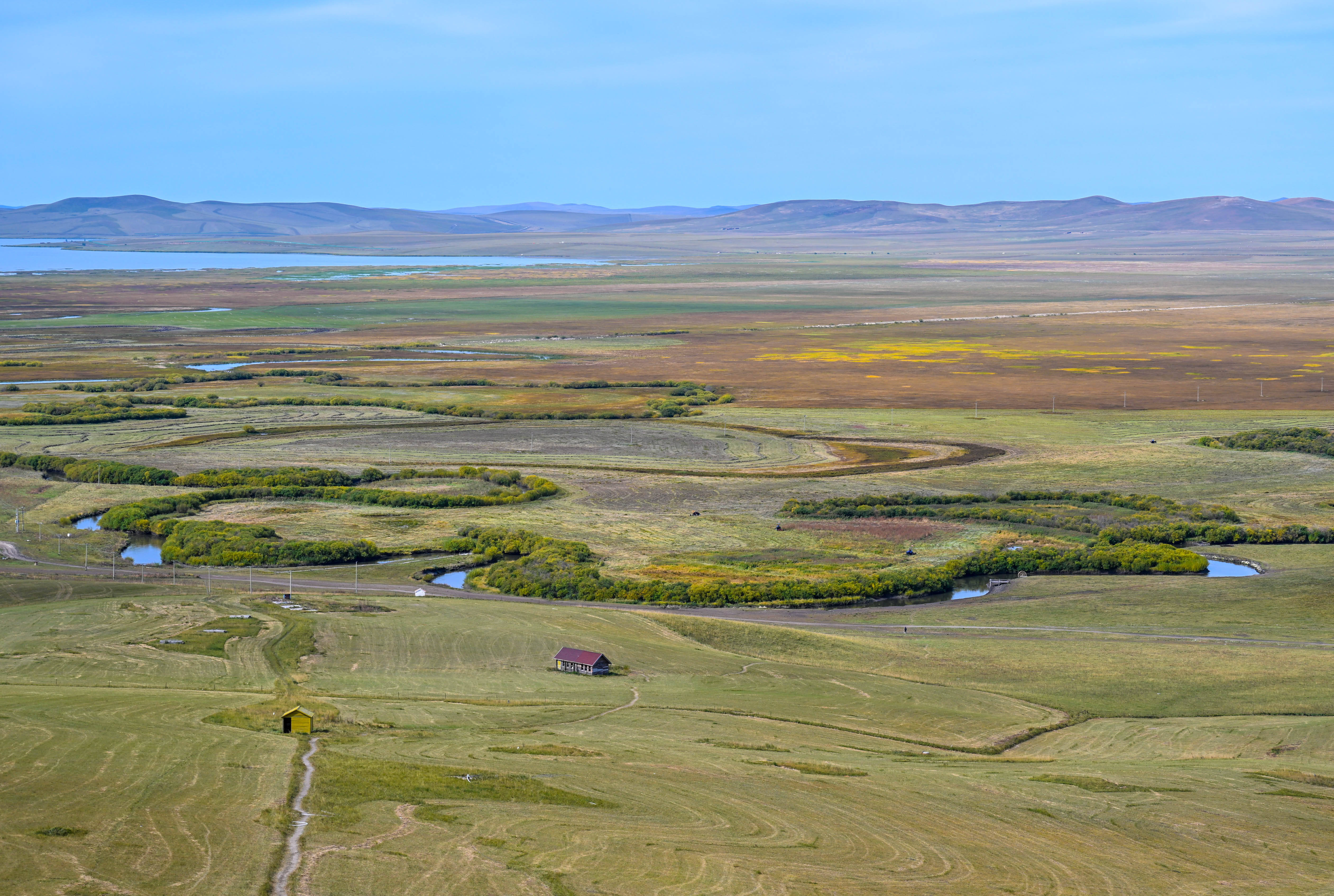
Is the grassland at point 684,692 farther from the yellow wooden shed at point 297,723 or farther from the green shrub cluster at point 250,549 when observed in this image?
the green shrub cluster at point 250,549

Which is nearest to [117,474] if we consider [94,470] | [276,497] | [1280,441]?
[94,470]

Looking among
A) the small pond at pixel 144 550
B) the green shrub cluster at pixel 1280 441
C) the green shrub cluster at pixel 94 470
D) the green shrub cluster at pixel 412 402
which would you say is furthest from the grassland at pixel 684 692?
the green shrub cluster at pixel 412 402

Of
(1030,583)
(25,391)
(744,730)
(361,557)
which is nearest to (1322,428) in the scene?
(1030,583)

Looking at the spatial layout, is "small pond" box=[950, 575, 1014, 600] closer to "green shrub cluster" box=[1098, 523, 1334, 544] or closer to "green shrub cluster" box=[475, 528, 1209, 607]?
"green shrub cluster" box=[475, 528, 1209, 607]

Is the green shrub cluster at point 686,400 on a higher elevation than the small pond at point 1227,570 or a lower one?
higher

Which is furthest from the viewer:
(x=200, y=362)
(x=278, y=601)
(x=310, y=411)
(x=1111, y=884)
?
(x=200, y=362)

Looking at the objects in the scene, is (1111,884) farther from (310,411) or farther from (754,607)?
(310,411)
